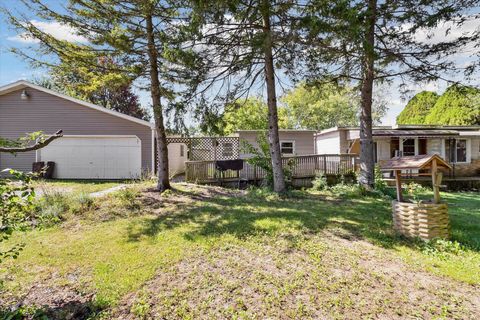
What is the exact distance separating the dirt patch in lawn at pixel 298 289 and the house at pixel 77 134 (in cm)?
1019

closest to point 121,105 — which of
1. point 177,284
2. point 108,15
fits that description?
point 108,15

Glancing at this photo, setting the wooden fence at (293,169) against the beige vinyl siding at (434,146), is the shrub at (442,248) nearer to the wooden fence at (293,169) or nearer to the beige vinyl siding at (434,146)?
the wooden fence at (293,169)

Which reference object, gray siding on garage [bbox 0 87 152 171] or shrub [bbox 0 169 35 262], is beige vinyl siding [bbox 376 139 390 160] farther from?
shrub [bbox 0 169 35 262]

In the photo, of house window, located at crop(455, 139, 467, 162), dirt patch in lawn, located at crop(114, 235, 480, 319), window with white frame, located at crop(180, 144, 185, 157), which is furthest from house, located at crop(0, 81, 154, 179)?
house window, located at crop(455, 139, 467, 162)

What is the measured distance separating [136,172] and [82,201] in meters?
6.61

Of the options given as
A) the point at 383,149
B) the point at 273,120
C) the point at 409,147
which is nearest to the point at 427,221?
the point at 273,120

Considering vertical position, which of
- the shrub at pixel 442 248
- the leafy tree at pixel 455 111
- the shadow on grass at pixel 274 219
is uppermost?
the leafy tree at pixel 455 111

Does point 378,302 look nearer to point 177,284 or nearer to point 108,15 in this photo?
point 177,284

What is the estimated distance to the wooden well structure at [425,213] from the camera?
4613 mm

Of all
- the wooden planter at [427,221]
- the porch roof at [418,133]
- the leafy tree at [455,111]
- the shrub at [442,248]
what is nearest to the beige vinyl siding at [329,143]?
the porch roof at [418,133]

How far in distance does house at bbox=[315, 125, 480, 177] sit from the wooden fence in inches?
165

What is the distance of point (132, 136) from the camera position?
43.4 ft

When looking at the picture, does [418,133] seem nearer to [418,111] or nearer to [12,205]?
[418,111]

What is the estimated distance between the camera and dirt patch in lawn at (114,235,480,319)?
2.93 meters
